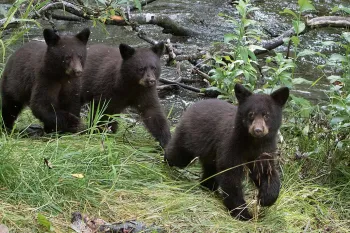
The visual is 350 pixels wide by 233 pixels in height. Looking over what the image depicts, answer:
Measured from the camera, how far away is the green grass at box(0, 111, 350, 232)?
479 centimetres

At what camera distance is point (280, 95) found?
528 centimetres

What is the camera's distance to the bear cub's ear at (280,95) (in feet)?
17.2

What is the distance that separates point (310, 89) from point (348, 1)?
16.1 ft

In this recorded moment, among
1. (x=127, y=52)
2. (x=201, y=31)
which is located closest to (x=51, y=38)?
(x=127, y=52)

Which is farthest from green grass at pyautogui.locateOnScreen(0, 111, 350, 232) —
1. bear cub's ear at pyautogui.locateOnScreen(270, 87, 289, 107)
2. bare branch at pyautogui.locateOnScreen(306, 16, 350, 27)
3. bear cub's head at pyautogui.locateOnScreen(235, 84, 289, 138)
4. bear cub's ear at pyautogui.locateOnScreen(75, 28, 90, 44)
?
bare branch at pyautogui.locateOnScreen(306, 16, 350, 27)

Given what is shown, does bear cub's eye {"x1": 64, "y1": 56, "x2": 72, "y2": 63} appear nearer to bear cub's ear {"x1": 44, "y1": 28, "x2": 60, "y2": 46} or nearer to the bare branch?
bear cub's ear {"x1": 44, "y1": 28, "x2": 60, "y2": 46}

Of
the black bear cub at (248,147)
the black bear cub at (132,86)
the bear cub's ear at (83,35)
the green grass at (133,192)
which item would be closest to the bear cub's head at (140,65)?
the black bear cub at (132,86)

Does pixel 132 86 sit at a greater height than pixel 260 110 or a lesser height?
lesser

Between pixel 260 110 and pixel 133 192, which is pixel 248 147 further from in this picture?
pixel 133 192

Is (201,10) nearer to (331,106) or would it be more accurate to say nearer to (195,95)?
(195,95)

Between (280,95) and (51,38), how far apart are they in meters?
2.54

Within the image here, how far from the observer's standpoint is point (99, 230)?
4.62 meters

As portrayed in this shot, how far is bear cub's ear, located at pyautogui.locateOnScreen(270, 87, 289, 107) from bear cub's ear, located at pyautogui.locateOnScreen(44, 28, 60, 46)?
246 centimetres

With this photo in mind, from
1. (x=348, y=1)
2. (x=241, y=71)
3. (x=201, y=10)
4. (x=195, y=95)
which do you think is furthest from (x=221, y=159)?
(x=348, y=1)
